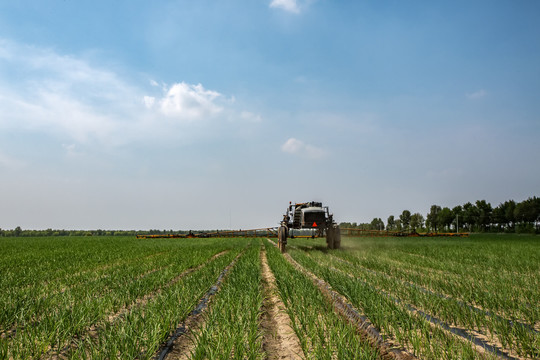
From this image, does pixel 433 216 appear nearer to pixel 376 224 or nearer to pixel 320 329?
pixel 376 224

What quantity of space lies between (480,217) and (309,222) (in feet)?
306

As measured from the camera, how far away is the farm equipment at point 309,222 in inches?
647

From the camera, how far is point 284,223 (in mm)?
17531

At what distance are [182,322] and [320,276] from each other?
427 cm

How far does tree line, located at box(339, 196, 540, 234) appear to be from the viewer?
259 ft

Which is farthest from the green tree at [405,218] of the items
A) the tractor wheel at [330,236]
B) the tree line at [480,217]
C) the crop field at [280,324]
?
the crop field at [280,324]

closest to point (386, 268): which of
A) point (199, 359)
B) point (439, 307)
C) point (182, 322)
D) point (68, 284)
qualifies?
point (439, 307)

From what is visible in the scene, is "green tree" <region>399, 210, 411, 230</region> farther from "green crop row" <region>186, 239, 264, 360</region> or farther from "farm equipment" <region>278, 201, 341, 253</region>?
"green crop row" <region>186, 239, 264, 360</region>

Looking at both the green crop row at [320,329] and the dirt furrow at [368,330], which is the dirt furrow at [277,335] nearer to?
the green crop row at [320,329]

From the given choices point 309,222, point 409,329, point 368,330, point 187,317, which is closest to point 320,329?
point 368,330

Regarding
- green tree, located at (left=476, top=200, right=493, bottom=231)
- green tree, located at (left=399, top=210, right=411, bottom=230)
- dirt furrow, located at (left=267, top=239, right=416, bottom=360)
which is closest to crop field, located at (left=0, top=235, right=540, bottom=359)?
dirt furrow, located at (left=267, top=239, right=416, bottom=360)

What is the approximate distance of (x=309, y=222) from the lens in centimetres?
1641

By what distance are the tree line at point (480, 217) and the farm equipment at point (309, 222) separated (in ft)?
192

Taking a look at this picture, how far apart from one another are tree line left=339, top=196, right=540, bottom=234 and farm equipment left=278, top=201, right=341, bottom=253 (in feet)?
192
